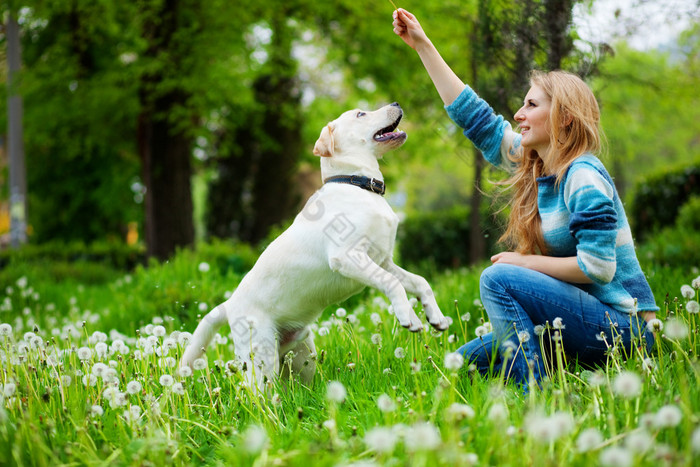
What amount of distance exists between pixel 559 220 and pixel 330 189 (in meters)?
1.12

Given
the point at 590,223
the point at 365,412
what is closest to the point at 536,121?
the point at 590,223

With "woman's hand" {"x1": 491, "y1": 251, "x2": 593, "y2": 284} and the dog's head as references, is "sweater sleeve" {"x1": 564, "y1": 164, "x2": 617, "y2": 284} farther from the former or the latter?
the dog's head

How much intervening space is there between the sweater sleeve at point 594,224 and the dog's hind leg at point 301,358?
1393 mm

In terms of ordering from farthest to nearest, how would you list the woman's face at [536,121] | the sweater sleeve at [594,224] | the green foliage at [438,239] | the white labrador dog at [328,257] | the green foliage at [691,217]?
1. the green foliage at [438,239]
2. the green foliage at [691,217]
3. the woman's face at [536,121]
4. the white labrador dog at [328,257]
5. the sweater sleeve at [594,224]

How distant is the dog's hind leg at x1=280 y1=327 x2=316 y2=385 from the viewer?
305cm

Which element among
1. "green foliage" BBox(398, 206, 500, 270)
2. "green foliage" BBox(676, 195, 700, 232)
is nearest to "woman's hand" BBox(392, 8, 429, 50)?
"green foliage" BBox(676, 195, 700, 232)

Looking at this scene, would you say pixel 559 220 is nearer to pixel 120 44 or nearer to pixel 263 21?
pixel 263 21

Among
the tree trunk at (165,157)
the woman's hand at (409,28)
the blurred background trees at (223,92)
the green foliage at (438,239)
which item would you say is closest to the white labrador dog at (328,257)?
the woman's hand at (409,28)

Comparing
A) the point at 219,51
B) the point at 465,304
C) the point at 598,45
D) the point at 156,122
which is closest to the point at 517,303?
the point at 465,304

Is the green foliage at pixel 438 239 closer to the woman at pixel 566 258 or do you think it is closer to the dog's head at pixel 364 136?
the woman at pixel 566 258

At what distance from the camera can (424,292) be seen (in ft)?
8.94

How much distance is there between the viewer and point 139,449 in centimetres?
219

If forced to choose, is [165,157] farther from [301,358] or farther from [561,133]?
[561,133]

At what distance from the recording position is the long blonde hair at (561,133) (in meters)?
2.84
